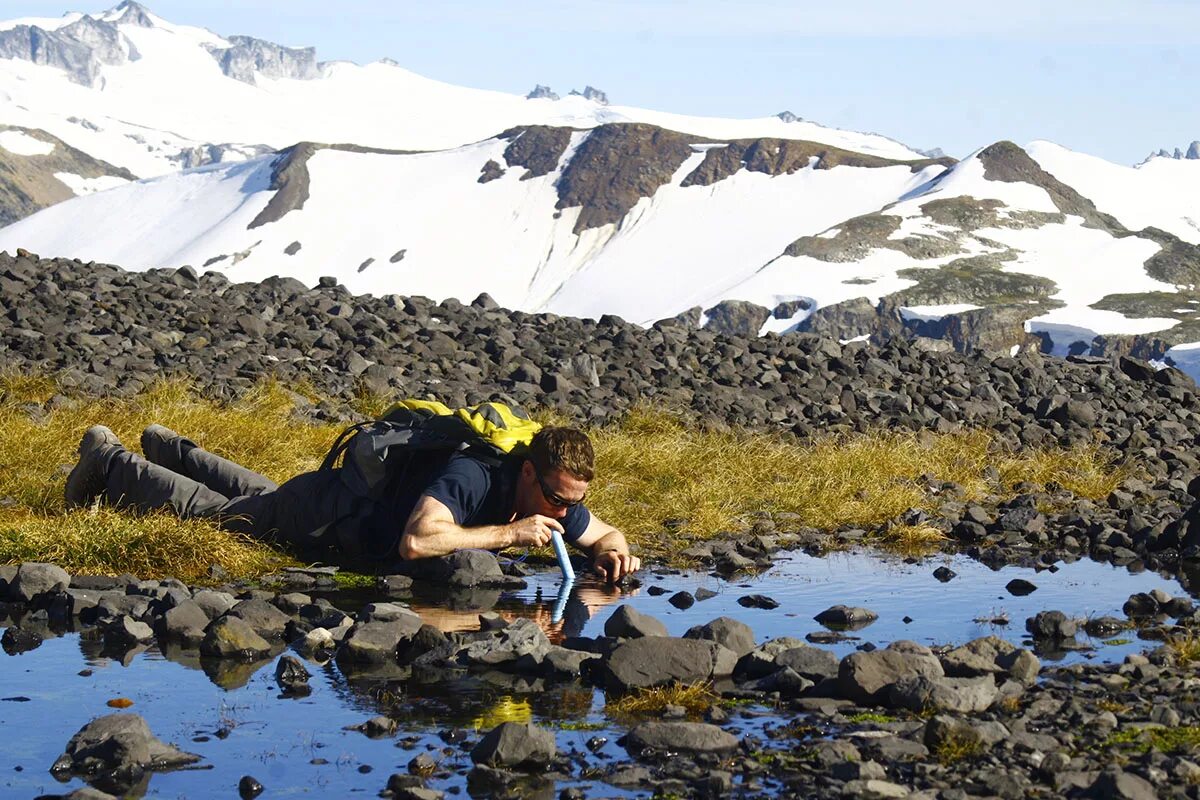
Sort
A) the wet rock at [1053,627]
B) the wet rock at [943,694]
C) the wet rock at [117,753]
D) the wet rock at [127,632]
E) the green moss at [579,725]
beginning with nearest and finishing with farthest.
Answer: the wet rock at [117,753]
the green moss at [579,725]
the wet rock at [943,694]
the wet rock at [127,632]
the wet rock at [1053,627]

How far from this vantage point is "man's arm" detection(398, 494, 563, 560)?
1018cm

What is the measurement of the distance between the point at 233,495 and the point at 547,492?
3.11 m

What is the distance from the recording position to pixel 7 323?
20328 mm

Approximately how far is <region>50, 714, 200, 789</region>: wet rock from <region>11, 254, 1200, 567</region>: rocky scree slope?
32.3 ft

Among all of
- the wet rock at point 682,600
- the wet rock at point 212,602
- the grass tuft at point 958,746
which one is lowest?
the wet rock at point 682,600

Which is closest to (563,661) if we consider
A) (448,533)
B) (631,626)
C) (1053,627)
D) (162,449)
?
(631,626)

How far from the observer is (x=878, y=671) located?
7.36 m

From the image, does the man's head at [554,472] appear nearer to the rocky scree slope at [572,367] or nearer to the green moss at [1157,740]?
the green moss at [1157,740]

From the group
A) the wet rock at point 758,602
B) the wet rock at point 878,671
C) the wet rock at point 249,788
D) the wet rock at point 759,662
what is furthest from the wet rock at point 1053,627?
the wet rock at point 249,788

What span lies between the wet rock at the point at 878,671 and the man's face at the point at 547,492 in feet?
9.76

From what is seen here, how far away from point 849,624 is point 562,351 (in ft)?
44.1

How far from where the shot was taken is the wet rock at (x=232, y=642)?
27.2ft

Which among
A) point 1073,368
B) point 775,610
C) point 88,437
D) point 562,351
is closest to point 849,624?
point 775,610

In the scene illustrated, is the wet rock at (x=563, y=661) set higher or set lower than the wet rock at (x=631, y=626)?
lower
